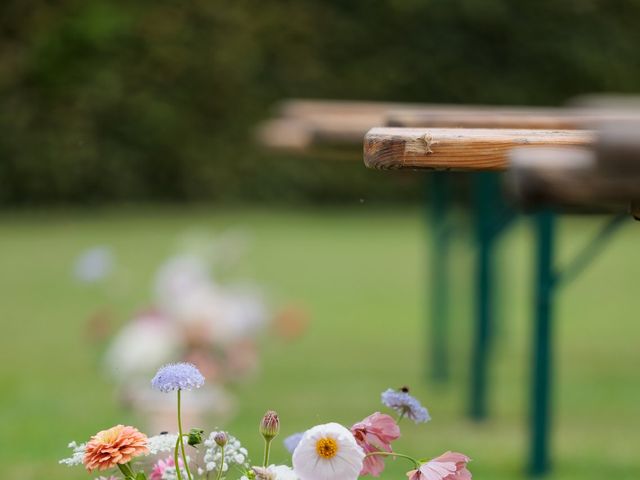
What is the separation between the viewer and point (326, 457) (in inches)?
60.4

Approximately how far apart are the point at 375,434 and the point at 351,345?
3916 millimetres

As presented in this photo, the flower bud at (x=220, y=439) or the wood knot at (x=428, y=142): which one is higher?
the wood knot at (x=428, y=142)

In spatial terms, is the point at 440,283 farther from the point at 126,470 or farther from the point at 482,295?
the point at 126,470

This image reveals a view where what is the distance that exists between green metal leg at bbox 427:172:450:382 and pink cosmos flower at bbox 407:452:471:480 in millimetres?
2996

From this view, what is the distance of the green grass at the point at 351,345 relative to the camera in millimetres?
3588

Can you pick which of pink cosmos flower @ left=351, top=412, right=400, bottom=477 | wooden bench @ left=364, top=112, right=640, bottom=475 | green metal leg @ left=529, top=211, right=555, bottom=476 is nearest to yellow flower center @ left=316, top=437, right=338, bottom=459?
pink cosmos flower @ left=351, top=412, right=400, bottom=477

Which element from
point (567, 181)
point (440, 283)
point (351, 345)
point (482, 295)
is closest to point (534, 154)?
point (567, 181)

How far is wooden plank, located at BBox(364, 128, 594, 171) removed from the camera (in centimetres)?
161

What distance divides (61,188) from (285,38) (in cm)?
242

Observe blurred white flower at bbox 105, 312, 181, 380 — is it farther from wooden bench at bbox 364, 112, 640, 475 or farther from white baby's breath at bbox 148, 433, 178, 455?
white baby's breath at bbox 148, 433, 178, 455

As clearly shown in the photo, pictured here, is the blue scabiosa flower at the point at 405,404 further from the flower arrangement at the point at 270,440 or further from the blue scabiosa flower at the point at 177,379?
the blue scabiosa flower at the point at 177,379

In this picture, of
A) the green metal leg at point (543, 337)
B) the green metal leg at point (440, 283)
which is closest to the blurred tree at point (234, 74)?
the green metal leg at point (440, 283)

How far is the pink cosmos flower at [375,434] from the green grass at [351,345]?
0.27 feet

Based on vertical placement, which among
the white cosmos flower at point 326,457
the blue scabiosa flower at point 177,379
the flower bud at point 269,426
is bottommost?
the white cosmos flower at point 326,457
